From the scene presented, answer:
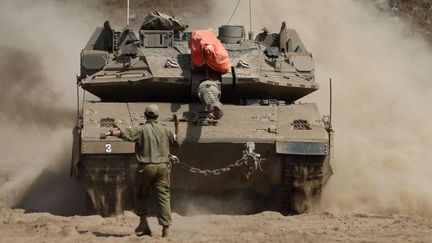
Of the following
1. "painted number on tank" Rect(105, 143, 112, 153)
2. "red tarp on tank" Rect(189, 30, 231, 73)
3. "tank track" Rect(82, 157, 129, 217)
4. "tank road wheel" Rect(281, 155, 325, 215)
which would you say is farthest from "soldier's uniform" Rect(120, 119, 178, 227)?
"red tarp on tank" Rect(189, 30, 231, 73)

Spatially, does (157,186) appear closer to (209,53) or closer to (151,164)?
(151,164)

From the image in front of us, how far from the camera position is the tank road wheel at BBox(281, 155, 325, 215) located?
445 inches

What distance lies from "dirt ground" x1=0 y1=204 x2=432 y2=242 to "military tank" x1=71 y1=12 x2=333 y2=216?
430mm

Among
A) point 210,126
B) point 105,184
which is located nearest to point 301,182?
point 210,126

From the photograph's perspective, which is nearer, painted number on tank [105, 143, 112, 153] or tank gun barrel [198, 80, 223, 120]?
painted number on tank [105, 143, 112, 153]

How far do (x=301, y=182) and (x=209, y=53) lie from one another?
2022 mm

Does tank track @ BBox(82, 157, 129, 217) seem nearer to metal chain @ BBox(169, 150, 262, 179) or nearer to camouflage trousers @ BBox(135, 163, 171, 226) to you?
metal chain @ BBox(169, 150, 262, 179)

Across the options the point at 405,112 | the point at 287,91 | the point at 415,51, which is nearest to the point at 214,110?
the point at 287,91

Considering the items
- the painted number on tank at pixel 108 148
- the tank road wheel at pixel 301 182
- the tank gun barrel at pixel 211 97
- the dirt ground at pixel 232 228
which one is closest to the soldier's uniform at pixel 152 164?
the dirt ground at pixel 232 228

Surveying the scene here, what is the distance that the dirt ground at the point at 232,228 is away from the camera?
9.46 meters

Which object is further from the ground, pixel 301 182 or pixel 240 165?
pixel 240 165

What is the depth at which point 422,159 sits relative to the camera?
1375cm

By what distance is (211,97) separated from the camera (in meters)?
11.5

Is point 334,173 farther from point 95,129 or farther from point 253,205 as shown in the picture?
point 95,129
